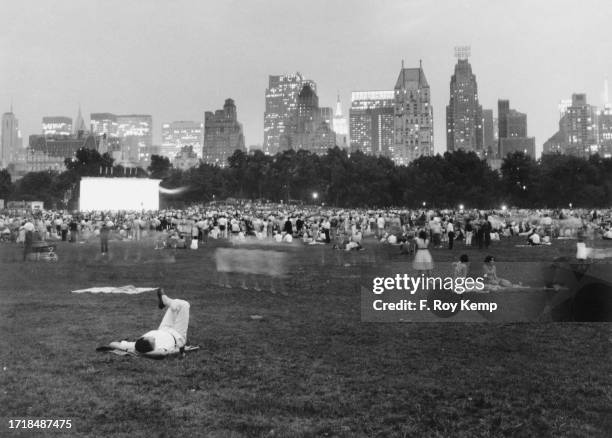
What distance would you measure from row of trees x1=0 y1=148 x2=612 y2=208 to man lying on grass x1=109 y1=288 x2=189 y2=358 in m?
97.9

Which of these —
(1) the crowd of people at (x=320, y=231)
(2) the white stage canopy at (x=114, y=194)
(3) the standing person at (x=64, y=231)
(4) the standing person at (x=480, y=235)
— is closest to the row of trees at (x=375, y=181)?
(2) the white stage canopy at (x=114, y=194)

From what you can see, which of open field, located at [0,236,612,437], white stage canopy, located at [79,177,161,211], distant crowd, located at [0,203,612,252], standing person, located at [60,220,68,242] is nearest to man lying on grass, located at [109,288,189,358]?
open field, located at [0,236,612,437]

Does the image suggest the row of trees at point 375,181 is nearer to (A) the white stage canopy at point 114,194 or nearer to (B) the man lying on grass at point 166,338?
(A) the white stage canopy at point 114,194

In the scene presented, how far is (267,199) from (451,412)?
477 ft

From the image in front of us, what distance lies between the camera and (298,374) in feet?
27.2

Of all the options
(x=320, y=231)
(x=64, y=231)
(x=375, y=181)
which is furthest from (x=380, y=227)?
(x=375, y=181)

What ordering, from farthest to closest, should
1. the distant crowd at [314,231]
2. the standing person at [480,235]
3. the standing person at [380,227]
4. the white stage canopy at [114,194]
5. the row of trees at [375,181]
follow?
the row of trees at [375,181]
the white stage canopy at [114,194]
the standing person at [380,227]
the distant crowd at [314,231]
the standing person at [480,235]

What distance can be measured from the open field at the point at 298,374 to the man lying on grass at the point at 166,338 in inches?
7.4

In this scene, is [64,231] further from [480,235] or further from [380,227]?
Answer: [480,235]

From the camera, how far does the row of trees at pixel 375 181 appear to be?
102 m

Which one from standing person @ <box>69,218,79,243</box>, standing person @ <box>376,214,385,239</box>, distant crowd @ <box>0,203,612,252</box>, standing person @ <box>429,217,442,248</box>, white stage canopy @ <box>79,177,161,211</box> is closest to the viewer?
standing person @ <box>429,217,442,248</box>

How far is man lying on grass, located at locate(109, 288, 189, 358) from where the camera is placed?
358 inches

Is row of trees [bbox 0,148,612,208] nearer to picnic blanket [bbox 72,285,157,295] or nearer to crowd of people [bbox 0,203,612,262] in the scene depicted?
crowd of people [bbox 0,203,612,262]

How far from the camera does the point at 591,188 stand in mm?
98125
